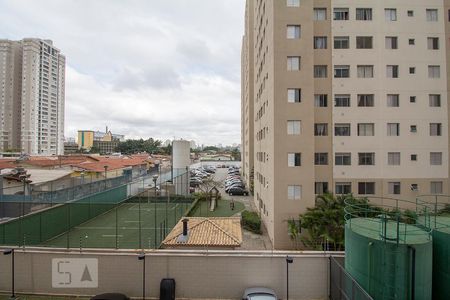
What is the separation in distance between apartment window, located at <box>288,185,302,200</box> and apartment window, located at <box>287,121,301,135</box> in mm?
3722

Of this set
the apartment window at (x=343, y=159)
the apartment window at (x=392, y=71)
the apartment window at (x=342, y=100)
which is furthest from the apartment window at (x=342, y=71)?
the apartment window at (x=343, y=159)

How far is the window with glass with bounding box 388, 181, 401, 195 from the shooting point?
2025 centimetres

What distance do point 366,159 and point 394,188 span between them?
117 inches

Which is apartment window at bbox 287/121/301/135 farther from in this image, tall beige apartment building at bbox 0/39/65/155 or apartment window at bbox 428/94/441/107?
tall beige apartment building at bbox 0/39/65/155

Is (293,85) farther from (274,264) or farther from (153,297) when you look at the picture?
(153,297)

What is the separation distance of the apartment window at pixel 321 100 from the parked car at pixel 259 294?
1413 centimetres

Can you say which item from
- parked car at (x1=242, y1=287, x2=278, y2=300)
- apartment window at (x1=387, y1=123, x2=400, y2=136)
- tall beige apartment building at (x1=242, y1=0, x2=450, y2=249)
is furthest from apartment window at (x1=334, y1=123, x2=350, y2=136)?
parked car at (x1=242, y1=287, x2=278, y2=300)

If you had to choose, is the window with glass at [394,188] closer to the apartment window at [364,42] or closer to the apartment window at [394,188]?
the apartment window at [394,188]

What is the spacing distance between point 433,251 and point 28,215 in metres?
20.4

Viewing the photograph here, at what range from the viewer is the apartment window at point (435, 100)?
2042cm

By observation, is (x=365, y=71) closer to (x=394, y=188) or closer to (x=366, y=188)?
(x=366, y=188)

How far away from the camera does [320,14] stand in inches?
803

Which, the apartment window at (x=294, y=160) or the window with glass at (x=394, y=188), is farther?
the window with glass at (x=394, y=188)

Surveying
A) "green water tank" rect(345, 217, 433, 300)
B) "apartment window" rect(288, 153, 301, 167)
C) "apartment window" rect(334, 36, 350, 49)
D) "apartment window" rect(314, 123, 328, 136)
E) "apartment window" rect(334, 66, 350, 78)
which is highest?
"apartment window" rect(334, 36, 350, 49)
